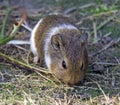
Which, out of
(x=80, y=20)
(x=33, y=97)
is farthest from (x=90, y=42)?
(x=33, y=97)

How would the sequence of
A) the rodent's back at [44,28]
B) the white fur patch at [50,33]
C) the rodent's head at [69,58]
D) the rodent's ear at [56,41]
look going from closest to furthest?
1. the rodent's head at [69,58]
2. the rodent's ear at [56,41]
3. the white fur patch at [50,33]
4. the rodent's back at [44,28]

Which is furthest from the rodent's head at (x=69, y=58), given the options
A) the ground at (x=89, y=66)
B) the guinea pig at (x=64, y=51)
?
the ground at (x=89, y=66)

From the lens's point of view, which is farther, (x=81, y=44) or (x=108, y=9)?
(x=108, y=9)

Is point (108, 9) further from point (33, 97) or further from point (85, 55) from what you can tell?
point (33, 97)

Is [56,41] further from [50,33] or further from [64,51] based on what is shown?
[50,33]

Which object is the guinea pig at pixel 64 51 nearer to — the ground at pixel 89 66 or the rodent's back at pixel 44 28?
the rodent's back at pixel 44 28

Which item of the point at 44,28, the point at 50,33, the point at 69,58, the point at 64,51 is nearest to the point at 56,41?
the point at 64,51

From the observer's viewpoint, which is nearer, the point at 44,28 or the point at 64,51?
the point at 64,51

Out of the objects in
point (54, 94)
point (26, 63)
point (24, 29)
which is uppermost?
point (24, 29)
